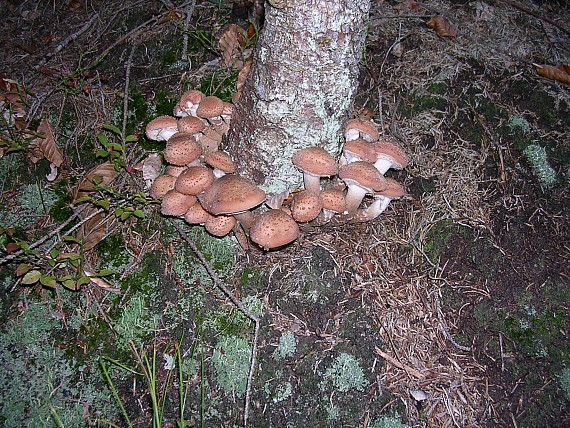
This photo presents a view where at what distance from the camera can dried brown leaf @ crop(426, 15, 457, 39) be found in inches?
173

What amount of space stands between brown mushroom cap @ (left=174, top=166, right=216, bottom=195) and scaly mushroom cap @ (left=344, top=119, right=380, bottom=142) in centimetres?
105

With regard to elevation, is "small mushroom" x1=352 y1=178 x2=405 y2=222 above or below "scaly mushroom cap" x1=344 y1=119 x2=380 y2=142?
below

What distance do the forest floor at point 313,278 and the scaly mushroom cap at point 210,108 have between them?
799 millimetres

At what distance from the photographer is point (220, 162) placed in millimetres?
2838

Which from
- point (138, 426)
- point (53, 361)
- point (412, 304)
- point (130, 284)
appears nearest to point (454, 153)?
point (412, 304)

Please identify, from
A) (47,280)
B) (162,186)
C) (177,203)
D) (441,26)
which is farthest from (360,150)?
(441,26)

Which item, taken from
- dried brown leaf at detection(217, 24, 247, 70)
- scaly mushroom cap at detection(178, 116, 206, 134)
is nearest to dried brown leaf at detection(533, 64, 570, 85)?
dried brown leaf at detection(217, 24, 247, 70)

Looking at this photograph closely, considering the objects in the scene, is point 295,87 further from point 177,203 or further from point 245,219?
point 177,203

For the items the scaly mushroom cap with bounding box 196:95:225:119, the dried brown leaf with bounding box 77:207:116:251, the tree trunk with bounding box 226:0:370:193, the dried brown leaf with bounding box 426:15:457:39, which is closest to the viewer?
the tree trunk with bounding box 226:0:370:193

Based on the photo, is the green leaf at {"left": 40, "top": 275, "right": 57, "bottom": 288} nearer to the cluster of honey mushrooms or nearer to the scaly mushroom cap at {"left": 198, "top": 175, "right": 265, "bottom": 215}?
the cluster of honey mushrooms

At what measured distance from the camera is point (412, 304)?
121 inches

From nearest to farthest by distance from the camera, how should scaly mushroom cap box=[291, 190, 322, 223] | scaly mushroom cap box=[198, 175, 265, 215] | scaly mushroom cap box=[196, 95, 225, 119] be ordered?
scaly mushroom cap box=[198, 175, 265, 215]
scaly mushroom cap box=[291, 190, 322, 223]
scaly mushroom cap box=[196, 95, 225, 119]

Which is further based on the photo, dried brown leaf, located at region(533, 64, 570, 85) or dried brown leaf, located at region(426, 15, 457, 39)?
dried brown leaf, located at region(426, 15, 457, 39)

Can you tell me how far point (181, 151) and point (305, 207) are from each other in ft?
3.01
